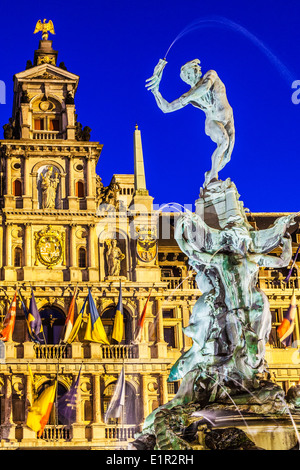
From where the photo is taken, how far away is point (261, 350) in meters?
16.5

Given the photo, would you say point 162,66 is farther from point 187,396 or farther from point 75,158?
point 75,158

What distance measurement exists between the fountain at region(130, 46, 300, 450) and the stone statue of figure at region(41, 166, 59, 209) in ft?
91.4

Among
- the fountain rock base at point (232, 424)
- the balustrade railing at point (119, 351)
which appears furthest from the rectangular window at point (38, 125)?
the fountain rock base at point (232, 424)

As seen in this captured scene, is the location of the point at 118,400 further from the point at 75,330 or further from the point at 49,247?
the point at 49,247

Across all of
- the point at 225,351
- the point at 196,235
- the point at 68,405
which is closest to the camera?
the point at 225,351

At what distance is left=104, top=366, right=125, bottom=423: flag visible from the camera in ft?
138

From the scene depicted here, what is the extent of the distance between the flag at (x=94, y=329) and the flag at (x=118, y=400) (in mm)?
1917

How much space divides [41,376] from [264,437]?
29.5 m

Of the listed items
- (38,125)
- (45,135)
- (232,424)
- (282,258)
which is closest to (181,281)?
(45,135)

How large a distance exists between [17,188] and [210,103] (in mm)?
29111

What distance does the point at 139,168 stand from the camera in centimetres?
5128

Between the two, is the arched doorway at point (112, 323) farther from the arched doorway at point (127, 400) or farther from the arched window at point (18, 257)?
the arched window at point (18, 257)

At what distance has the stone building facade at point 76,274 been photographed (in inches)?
1687
